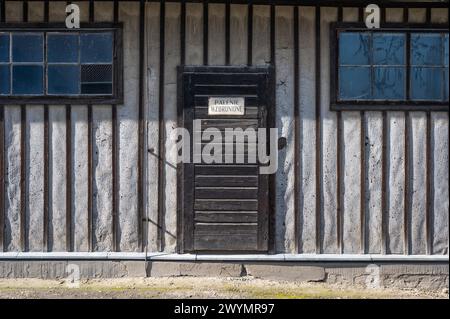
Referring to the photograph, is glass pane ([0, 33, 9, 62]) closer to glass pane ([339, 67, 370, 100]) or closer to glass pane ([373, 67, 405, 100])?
glass pane ([339, 67, 370, 100])

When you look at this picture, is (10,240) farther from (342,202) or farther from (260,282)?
(342,202)

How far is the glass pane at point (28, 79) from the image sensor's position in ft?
25.3

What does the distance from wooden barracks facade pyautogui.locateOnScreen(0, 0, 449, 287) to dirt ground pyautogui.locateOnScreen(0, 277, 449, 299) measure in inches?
9.2

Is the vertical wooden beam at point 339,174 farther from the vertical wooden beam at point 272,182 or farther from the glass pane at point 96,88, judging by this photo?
the glass pane at point 96,88

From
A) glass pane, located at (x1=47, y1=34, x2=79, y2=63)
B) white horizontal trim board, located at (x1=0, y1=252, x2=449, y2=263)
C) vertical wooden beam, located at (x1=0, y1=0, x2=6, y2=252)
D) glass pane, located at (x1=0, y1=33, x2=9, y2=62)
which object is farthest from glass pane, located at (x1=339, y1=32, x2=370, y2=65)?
vertical wooden beam, located at (x1=0, y1=0, x2=6, y2=252)

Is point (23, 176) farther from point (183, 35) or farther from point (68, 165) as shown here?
point (183, 35)

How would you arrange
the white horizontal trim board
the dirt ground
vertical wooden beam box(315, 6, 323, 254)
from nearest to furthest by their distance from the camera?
1. the dirt ground
2. the white horizontal trim board
3. vertical wooden beam box(315, 6, 323, 254)

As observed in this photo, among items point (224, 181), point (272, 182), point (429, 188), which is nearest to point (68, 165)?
point (224, 181)

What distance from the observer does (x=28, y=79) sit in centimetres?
773

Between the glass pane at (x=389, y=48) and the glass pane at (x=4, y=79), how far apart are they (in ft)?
13.8

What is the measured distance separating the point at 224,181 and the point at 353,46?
2152mm

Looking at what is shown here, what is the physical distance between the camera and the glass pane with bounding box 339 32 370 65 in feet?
25.6

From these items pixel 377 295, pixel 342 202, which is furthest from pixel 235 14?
pixel 377 295

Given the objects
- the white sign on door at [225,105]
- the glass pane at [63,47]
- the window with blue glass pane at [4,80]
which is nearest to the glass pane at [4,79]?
the window with blue glass pane at [4,80]
